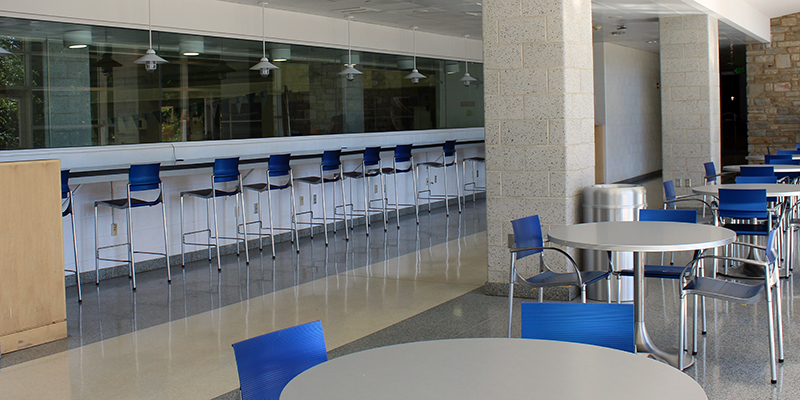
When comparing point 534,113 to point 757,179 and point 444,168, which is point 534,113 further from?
point 444,168

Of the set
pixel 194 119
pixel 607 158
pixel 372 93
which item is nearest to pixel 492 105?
pixel 194 119

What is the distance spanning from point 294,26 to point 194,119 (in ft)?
6.29

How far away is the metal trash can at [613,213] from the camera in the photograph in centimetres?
470

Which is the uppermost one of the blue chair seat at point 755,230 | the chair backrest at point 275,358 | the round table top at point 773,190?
the round table top at point 773,190

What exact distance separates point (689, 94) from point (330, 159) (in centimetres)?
516

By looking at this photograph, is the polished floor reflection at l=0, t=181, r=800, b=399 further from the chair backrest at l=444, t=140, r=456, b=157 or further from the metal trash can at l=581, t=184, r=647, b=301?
the chair backrest at l=444, t=140, r=456, b=157

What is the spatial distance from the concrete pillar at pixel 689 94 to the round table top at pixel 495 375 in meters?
8.46

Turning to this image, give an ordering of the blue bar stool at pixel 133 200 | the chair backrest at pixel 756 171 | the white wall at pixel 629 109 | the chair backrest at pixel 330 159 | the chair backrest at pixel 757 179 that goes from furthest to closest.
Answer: the white wall at pixel 629 109 → the chair backrest at pixel 330 159 → the chair backrest at pixel 756 171 → the chair backrest at pixel 757 179 → the blue bar stool at pixel 133 200

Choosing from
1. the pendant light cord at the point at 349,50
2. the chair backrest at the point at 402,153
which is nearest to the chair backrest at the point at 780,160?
the chair backrest at the point at 402,153

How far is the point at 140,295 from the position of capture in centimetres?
548

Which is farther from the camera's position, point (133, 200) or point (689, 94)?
point (689, 94)

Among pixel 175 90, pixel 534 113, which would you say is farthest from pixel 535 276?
pixel 175 90

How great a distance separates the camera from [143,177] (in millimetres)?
5766

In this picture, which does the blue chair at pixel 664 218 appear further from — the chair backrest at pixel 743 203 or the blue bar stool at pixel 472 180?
the blue bar stool at pixel 472 180
